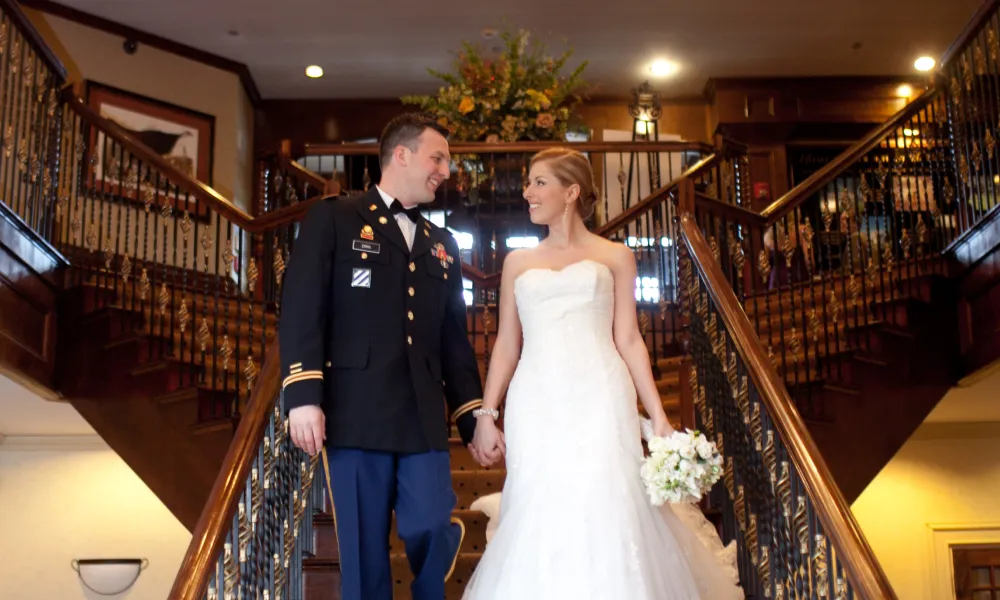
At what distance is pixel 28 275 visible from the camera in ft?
17.7

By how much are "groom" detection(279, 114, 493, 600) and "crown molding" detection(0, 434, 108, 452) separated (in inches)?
218

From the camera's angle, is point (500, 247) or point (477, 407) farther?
point (500, 247)

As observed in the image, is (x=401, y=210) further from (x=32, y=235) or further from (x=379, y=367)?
(x=32, y=235)

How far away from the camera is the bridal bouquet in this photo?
2998mm

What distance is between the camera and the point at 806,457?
3115 millimetres

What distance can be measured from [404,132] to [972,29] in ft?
14.3

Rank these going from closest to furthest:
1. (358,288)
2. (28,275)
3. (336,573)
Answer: (358,288), (336,573), (28,275)

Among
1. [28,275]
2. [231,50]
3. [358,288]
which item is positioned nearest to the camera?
[358,288]

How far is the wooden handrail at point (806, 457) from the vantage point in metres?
2.78

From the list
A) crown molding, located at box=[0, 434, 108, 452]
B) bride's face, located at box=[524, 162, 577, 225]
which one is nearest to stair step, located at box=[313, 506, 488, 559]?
bride's face, located at box=[524, 162, 577, 225]

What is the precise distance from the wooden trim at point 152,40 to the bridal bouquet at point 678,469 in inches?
313

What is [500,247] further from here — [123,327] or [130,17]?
[130,17]

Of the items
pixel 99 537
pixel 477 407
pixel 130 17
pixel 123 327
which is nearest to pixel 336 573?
pixel 477 407

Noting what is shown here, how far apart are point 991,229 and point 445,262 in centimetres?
364
